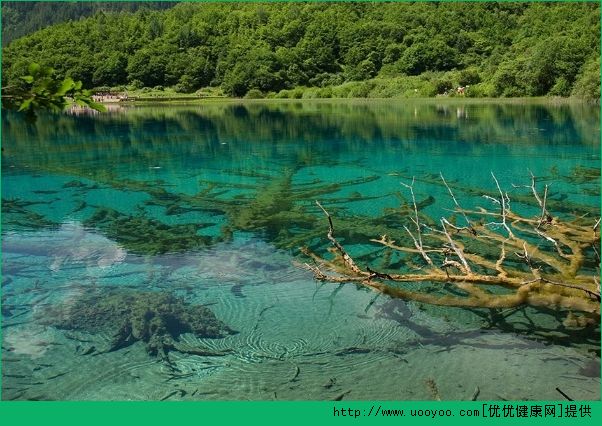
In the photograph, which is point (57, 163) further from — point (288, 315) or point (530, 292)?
point (530, 292)

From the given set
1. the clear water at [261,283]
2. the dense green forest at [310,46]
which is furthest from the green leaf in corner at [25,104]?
the dense green forest at [310,46]

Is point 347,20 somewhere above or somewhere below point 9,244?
above

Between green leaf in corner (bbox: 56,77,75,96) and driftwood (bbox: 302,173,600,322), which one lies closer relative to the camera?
green leaf in corner (bbox: 56,77,75,96)

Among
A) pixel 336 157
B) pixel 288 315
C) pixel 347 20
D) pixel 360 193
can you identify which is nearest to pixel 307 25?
pixel 347 20

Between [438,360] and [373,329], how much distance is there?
897mm

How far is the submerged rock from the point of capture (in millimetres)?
6379

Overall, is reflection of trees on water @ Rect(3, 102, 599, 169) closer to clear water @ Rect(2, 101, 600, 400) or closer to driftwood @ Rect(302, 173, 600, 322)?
clear water @ Rect(2, 101, 600, 400)

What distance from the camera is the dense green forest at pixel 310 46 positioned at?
75.3m

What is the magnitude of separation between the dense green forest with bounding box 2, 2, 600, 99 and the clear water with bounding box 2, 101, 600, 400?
4761 cm

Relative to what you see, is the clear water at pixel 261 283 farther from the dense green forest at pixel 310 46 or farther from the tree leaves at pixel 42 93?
the dense green forest at pixel 310 46

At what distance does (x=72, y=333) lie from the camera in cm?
658

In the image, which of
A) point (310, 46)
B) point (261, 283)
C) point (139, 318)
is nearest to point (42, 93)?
point (139, 318)

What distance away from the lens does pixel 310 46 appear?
321 ft

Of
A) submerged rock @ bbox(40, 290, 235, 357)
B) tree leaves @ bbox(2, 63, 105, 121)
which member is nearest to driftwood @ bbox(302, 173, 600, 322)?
submerged rock @ bbox(40, 290, 235, 357)
